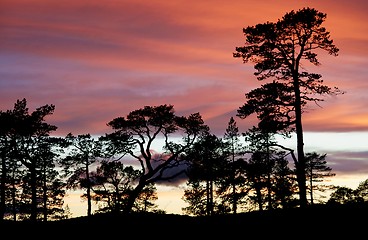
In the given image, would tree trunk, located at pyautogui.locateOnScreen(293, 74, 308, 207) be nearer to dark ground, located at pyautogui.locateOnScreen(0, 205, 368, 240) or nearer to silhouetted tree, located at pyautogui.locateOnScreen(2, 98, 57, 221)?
dark ground, located at pyautogui.locateOnScreen(0, 205, 368, 240)

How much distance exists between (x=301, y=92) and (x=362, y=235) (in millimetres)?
12756

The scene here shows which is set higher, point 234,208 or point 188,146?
point 188,146

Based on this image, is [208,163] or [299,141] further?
[208,163]

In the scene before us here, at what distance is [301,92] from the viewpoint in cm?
2803

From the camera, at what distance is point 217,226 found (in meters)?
20.5

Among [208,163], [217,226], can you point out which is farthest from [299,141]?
[208,163]

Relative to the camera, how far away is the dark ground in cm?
1809

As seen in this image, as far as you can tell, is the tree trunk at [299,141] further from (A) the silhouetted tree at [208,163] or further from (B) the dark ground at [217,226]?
(A) the silhouetted tree at [208,163]

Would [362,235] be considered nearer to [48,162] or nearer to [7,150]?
[7,150]

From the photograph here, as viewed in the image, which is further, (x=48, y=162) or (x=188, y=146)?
(x=48, y=162)

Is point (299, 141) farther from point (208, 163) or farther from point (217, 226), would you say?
point (208, 163)

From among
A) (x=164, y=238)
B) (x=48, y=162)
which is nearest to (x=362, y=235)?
(x=164, y=238)

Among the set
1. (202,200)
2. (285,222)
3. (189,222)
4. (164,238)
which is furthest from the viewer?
(202,200)

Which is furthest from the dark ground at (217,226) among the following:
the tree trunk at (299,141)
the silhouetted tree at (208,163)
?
the silhouetted tree at (208,163)
